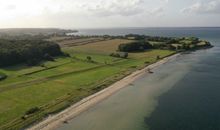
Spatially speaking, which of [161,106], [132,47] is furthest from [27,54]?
[161,106]

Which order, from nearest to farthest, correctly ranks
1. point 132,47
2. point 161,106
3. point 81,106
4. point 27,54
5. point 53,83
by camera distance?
point 161,106
point 81,106
point 53,83
point 27,54
point 132,47

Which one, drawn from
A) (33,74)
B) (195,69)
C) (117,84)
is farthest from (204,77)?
(33,74)

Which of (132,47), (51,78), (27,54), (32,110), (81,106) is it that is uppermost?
(27,54)

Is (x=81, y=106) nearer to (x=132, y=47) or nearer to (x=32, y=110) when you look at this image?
(x=32, y=110)

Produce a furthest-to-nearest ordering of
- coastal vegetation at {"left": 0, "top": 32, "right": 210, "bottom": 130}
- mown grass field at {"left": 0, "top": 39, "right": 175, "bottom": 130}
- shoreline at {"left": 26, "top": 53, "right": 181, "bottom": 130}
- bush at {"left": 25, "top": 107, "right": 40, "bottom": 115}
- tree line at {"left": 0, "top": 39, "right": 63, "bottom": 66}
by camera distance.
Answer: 1. tree line at {"left": 0, "top": 39, "right": 63, "bottom": 66}
2. coastal vegetation at {"left": 0, "top": 32, "right": 210, "bottom": 130}
3. mown grass field at {"left": 0, "top": 39, "right": 175, "bottom": 130}
4. bush at {"left": 25, "top": 107, "right": 40, "bottom": 115}
5. shoreline at {"left": 26, "top": 53, "right": 181, "bottom": 130}

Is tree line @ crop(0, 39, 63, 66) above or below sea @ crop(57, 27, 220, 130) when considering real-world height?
above

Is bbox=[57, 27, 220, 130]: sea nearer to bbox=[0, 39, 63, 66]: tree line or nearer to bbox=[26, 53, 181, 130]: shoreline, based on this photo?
bbox=[26, 53, 181, 130]: shoreline

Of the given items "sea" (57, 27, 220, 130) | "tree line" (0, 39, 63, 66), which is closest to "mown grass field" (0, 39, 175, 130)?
"tree line" (0, 39, 63, 66)

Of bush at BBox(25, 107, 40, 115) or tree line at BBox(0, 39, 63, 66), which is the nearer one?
bush at BBox(25, 107, 40, 115)

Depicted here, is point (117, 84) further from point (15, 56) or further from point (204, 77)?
point (15, 56)
